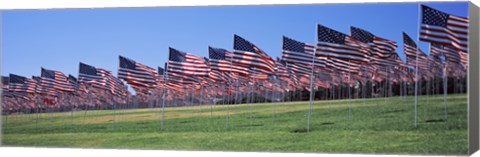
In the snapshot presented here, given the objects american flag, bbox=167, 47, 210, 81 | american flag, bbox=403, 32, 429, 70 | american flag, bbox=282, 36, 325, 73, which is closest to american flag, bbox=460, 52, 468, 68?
american flag, bbox=403, 32, 429, 70

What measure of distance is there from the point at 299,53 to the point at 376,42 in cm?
225

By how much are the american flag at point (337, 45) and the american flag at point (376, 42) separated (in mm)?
202

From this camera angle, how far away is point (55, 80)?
27.7m

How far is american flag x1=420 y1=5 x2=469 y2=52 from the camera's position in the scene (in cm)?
2094

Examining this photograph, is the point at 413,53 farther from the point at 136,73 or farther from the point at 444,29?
the point at 136,73

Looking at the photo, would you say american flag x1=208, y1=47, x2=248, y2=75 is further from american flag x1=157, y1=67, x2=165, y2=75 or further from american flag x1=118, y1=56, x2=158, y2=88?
american flag x1=118, y1=56, x2=158, y2=88

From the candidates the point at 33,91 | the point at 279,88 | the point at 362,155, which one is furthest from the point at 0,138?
the point at 362,155

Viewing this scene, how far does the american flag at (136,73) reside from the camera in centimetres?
2661

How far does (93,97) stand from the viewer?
29.4 metres

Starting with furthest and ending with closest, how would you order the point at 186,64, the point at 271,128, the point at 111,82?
the point at 111,82 < the point at 186,64 < the point at 271,128

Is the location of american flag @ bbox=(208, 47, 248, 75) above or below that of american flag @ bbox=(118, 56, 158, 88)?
above

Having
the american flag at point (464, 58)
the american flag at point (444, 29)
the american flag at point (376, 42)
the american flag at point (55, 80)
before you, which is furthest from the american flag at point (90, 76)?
the american flag at point (464, 58)

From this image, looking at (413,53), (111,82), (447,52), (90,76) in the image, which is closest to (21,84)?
(90,76)

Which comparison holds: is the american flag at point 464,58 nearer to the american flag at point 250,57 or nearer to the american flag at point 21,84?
the american flag at point 250,57
